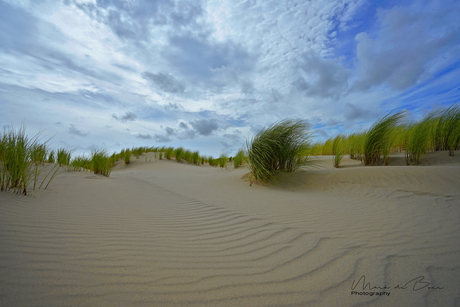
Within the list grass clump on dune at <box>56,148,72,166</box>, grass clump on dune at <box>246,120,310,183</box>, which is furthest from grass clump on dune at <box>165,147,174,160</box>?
grass clump on dune at <box>246,120,310,183</box>

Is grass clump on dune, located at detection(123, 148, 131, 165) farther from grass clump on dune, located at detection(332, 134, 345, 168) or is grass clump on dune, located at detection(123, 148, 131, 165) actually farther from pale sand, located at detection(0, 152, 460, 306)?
grass clump on dune, located at detection(332, 134, 345, 168)

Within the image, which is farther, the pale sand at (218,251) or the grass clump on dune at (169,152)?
the grass clump on dune at (169,152)

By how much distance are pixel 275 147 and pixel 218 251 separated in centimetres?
430

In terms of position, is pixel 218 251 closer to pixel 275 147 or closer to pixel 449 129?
pixel 275 147

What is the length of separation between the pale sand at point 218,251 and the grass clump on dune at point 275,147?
2080 mm

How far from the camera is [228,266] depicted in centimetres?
172

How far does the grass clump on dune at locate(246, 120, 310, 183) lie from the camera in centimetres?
579

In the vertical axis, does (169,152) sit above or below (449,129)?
below

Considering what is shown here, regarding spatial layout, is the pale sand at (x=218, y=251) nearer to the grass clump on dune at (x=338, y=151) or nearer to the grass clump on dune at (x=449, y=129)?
the grass clump on dune at (x=338, y=151)

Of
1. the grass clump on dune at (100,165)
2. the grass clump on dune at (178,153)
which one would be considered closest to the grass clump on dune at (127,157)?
the grass clump on dune at (178,153)

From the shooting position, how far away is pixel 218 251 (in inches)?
78.0

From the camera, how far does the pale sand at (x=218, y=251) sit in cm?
140

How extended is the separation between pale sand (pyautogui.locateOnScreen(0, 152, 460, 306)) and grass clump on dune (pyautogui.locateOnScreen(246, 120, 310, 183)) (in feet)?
6.82

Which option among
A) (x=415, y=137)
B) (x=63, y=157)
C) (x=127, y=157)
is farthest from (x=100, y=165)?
(x=415, y=137)
